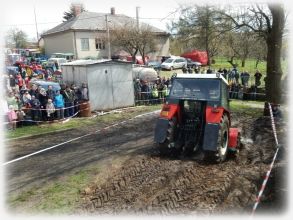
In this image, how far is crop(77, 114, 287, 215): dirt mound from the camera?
22.1 feet

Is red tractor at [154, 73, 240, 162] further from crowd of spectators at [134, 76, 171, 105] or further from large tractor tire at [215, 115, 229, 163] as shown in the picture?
crowd of spectators at [134, 76, 171, 105]

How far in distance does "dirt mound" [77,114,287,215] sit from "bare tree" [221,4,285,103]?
260 inches

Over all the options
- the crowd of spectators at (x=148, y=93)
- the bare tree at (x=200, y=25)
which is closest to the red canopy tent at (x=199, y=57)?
the crowd of spectators at (x=148, y=93)

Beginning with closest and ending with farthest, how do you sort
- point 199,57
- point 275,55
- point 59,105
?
point 275,55 → point 59,105 → point 199,57

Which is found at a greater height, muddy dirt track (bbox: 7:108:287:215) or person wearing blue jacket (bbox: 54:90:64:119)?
person wearing blue jacket (bbox: 54:90:64:119)

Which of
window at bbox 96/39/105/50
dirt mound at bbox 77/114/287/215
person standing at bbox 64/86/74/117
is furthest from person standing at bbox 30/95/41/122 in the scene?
window at bbox 96/39/105/50

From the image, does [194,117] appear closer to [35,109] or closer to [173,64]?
[35,109]

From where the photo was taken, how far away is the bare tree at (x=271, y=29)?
1474 cm

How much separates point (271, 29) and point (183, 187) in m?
10.5

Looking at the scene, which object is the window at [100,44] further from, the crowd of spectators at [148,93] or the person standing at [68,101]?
the person standing at [68,101]

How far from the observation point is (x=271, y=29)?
49.8 ft

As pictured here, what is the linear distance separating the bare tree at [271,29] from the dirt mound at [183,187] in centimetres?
661

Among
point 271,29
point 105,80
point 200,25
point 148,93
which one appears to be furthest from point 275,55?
point 105,80

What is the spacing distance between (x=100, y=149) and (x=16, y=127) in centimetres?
530
